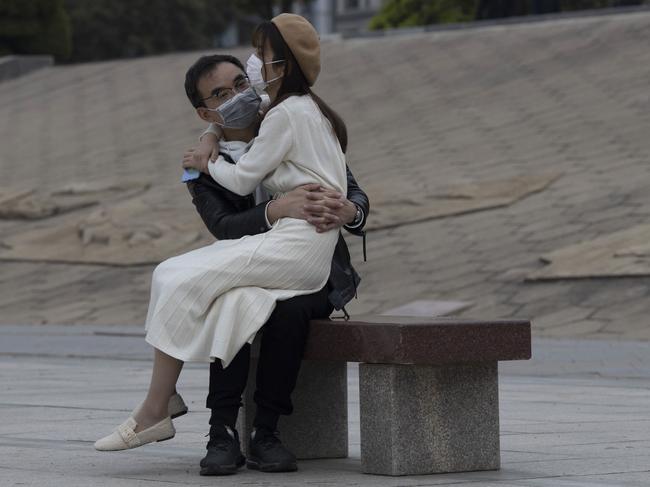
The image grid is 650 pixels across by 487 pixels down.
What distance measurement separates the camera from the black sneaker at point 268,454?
4.68 meters

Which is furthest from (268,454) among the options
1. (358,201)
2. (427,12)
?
(427,12)

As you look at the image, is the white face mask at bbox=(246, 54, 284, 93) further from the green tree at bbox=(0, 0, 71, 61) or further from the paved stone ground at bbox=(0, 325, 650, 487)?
the green tree at bbox=(0, 0, 71, 61)

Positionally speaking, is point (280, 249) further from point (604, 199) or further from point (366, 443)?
point (604, 199)

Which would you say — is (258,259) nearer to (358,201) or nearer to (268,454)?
(358,201)

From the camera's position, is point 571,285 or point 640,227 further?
point 640,227

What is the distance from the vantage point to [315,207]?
15.6 feet

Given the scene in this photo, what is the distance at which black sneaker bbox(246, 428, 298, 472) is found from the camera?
15.3 feet

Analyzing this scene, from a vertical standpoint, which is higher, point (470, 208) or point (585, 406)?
point (585, 406)

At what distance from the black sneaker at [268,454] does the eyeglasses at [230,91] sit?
1.15 m

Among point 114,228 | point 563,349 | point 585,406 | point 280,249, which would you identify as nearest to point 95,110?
point 114,228

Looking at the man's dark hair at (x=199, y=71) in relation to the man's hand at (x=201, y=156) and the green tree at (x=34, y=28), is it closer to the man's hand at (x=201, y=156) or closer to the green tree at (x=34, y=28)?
the man's hand at (x=201, y=156)

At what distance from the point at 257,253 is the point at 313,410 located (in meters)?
0.71

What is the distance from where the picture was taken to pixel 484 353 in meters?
4.56

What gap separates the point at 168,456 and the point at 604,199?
9.54 meters
